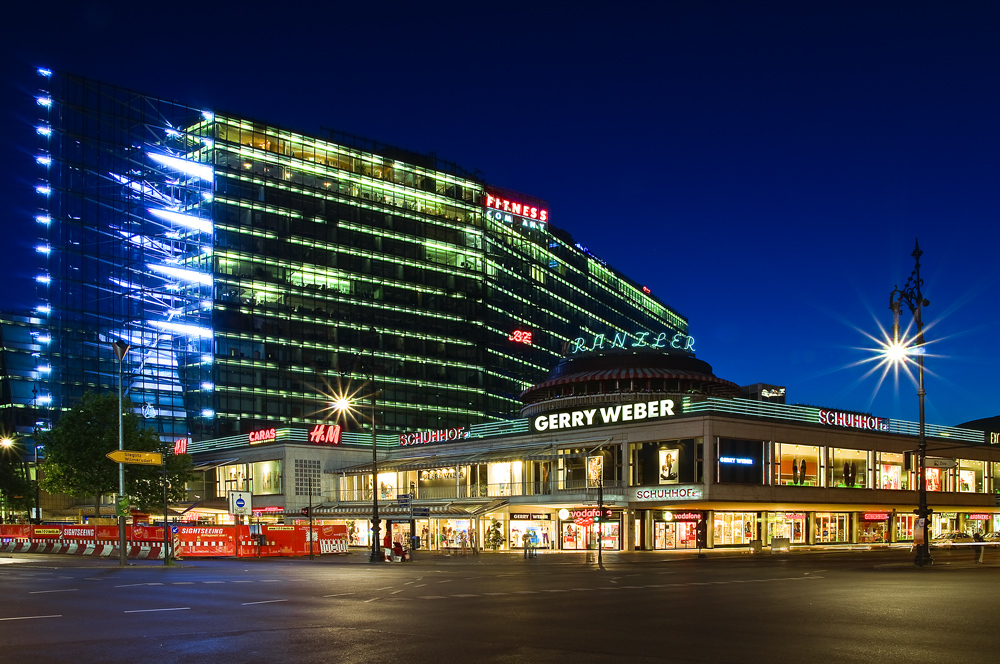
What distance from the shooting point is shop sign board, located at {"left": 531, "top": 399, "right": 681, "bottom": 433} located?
63.6 m

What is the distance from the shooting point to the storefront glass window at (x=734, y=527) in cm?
6638

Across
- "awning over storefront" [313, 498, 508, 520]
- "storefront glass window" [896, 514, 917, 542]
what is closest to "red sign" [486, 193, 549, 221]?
"awning over storefront" [313, 498, 508, 520]

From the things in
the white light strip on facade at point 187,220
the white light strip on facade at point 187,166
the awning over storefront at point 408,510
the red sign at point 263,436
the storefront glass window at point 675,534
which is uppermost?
the white light strip on facade at point 187,166

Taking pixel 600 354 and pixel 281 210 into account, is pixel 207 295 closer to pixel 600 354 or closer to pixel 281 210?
pixel 281 210

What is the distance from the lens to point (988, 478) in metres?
84.1

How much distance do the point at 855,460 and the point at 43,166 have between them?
327 feet

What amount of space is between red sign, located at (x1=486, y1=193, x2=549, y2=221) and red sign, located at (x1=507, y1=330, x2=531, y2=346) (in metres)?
18.4

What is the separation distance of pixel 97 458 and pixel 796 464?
168 feet

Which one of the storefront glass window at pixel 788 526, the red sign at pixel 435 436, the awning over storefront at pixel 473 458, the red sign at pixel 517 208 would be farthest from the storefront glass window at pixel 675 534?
the red sign at pixel 517 208

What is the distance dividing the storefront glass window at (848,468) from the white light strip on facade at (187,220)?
265 feet

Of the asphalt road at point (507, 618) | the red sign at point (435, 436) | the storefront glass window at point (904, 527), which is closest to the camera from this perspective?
the asphalt road at point (507, 618)

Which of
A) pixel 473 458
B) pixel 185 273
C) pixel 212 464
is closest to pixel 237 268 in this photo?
pixel 185 273

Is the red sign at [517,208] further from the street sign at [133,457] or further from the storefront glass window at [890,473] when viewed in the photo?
the street sign at [133,457]

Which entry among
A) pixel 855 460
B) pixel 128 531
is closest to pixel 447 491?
pixel 128 531
